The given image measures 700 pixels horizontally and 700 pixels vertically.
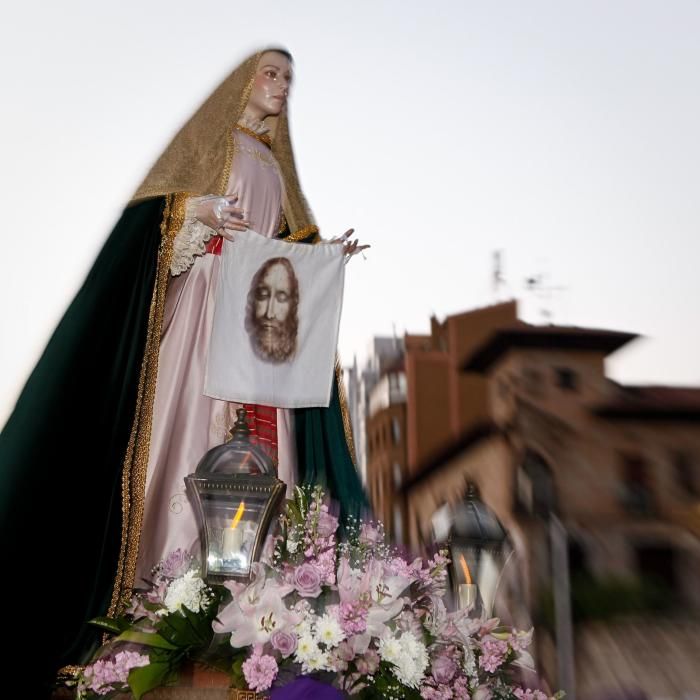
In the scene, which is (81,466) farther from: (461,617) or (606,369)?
(606,369)

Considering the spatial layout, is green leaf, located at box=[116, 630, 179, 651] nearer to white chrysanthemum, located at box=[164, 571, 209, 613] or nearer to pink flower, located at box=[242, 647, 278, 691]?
white chrysanthemum, located at box=[164, 571, 209, 613]

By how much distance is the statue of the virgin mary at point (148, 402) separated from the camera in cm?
334

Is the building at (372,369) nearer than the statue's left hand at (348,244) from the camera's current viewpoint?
No

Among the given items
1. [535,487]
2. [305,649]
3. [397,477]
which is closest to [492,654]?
[305,649]

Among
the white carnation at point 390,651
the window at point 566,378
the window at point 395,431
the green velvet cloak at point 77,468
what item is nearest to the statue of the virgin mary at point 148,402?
the green velvet cloak at point 77,468

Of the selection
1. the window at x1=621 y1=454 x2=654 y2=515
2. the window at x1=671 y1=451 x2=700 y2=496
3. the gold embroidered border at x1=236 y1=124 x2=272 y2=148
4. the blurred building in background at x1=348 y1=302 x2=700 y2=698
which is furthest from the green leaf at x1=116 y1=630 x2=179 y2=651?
the window at x1=671 y1=451 x2=700 y2=496

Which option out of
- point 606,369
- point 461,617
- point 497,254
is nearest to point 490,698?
point 461,617

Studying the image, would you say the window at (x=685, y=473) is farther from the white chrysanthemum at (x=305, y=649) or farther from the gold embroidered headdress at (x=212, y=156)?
the white chrysanthemum at (x=305, y=649)

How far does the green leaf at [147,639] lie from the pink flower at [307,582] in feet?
1.11

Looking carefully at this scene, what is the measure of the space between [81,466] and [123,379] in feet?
1.36

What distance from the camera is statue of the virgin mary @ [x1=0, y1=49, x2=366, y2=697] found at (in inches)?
132

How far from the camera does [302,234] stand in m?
4.44

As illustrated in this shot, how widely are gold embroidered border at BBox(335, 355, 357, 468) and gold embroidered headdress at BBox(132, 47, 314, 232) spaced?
766mm

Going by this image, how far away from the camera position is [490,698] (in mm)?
2396
